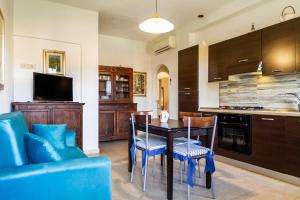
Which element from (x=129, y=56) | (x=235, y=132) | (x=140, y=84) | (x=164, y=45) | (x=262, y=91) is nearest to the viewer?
(x=235, y=132)

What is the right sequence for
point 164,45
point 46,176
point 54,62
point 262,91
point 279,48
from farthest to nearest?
point 164,45
point 54,62
point 262,91
point 279,48
point 46,176

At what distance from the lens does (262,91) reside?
361 centimetres

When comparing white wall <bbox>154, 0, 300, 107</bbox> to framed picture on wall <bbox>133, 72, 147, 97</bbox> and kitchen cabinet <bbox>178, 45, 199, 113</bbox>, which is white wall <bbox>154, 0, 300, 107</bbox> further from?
framed picture on wall <bbox>133, 72, 147, 97</bbox>

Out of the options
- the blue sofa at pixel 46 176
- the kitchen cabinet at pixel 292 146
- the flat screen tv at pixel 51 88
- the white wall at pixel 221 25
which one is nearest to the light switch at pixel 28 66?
the flat screen tv at pixel 51 88

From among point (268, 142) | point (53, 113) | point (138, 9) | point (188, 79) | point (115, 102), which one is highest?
point (138, 9)

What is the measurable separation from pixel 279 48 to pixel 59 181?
10.6 feet

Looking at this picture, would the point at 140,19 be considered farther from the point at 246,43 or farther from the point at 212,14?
the point at 246,43

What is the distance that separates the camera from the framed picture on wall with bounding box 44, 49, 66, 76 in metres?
3.89

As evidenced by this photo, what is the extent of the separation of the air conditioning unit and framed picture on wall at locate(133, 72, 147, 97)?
827mm

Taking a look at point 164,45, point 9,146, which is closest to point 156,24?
point 9,146

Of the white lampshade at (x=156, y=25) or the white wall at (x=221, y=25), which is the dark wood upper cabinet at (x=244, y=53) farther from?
the white lampshade at (x=156, y=25)

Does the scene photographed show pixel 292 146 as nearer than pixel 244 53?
Yes

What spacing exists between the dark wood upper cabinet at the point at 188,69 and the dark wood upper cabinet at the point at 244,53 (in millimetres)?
840

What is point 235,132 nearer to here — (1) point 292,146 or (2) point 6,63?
(1) point 292,146
